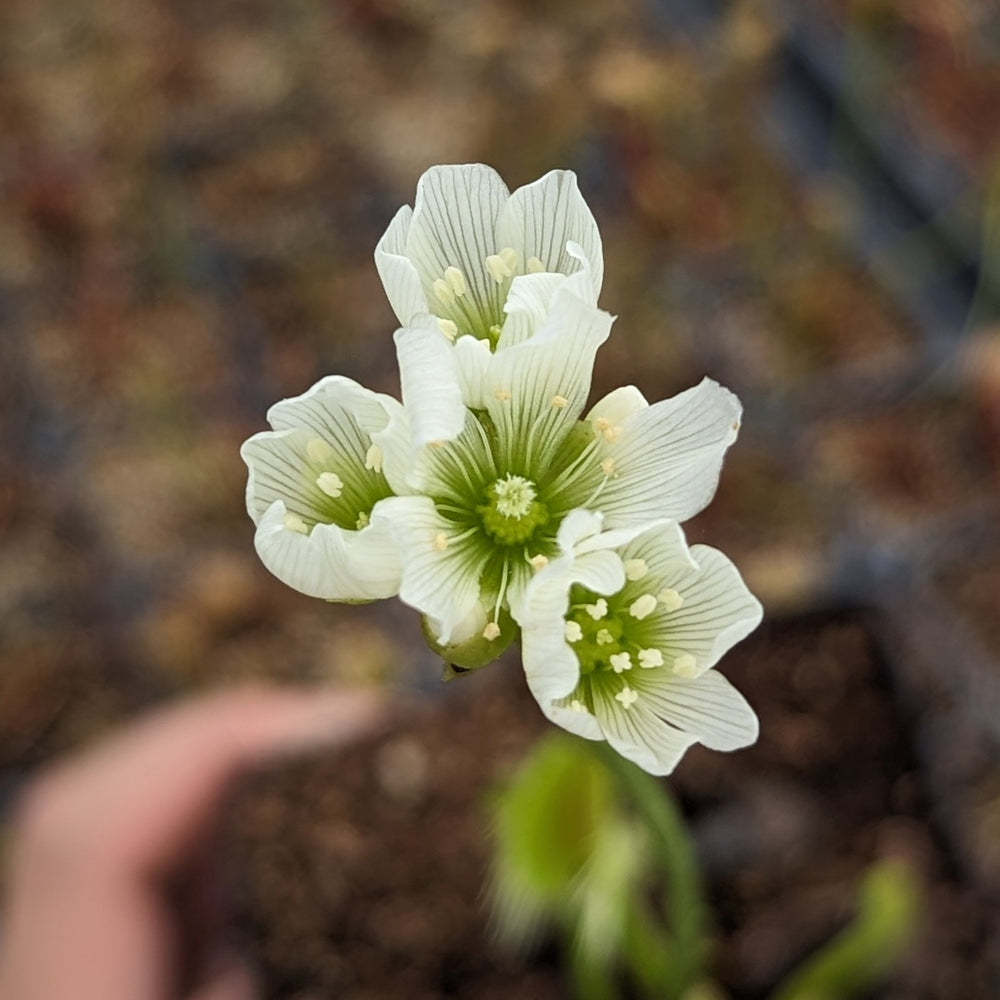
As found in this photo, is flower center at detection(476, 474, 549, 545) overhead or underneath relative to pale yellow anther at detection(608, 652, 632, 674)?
overhead

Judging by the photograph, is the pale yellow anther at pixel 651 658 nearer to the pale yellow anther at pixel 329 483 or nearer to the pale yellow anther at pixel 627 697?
the pale yellow anther at pixel 627 697

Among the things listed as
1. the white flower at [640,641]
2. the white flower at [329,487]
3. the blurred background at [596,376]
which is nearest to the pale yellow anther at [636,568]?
the white flower at [640,641]

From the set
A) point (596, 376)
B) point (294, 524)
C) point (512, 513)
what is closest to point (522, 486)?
point (512, 513)

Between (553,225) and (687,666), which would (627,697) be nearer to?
(687,666)

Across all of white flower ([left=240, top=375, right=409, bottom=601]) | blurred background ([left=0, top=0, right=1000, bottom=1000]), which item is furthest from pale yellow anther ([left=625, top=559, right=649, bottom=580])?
blurred background ([left=0, top=0, right=1000, bottom=1000])

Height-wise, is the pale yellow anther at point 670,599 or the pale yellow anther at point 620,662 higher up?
the pale yellow anther at point 670,599

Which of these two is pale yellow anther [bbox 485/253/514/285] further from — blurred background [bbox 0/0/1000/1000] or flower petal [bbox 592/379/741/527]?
blurred background [bbox 0/0/1000/1000]

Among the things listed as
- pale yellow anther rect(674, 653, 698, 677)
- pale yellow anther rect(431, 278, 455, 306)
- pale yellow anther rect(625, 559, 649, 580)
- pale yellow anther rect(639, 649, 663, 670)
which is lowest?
pale yellow anther rect(639, 649, 663, 670)

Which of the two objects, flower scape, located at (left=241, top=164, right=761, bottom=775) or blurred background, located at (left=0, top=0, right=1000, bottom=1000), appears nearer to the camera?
flower scape, located at (left=241, top=164, right=761, bottom=775)
